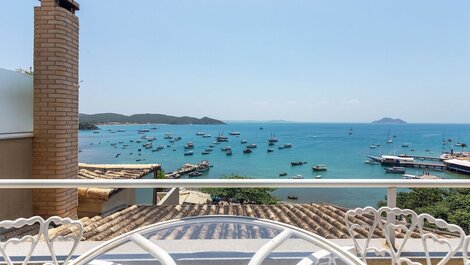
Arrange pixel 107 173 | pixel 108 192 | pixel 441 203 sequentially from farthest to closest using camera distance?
pixel 441 203
pixel 107 173
pixel 108 192

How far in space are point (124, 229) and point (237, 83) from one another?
22.2m

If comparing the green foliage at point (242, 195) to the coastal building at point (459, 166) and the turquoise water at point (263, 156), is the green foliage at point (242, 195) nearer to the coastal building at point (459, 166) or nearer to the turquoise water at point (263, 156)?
the turquoise water at point (263, 156)

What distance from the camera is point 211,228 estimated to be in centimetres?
157

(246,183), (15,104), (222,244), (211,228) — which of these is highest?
(15,104)

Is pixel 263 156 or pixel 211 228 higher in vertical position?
pixel 211 228

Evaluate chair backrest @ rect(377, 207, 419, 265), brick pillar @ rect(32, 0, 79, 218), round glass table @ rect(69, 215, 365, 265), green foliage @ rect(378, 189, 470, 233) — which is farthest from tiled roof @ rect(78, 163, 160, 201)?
green foliage @ rect(378, 189, 470, 233)

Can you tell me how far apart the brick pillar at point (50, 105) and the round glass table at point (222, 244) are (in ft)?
7.92

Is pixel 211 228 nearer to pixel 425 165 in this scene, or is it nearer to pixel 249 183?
pixel 249 183

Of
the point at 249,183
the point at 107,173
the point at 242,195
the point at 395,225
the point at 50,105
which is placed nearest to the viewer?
the point at 395,225

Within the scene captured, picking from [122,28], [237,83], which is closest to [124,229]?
[122,28]

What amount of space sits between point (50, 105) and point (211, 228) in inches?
112

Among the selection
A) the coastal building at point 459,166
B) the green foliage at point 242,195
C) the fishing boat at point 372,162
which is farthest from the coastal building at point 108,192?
the fishing boat at point 372,162

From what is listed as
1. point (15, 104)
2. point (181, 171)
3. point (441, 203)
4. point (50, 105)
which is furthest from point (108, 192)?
point (181, 171)

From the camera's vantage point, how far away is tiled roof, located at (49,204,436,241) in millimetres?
1588
